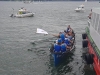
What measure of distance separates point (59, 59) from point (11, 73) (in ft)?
14.9

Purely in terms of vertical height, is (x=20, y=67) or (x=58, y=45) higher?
(x=58, y=45)

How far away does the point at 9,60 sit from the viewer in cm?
2073

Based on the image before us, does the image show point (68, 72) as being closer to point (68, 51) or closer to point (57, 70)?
point (57, 70)

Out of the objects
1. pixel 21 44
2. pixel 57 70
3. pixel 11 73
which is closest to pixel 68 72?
pixel 57 70

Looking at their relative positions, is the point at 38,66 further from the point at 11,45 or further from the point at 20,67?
the point at 11,45

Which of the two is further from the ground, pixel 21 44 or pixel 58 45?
pixel 58 45

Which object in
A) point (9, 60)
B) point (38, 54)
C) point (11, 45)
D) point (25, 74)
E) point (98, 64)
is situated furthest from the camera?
point (11, 45)

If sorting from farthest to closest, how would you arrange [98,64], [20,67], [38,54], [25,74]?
[38,54] < [20,67] < [25,74] < [98,64]

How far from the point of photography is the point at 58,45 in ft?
59.8

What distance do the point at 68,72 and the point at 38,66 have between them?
3064 mm

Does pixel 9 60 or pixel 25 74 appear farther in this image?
pixel 9 60

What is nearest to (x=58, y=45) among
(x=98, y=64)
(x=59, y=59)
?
(x=59, y=59)

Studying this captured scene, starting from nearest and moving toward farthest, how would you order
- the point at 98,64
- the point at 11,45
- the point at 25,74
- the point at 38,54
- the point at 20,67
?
the point at 98,64 → the point at 25,74 → the point at 20,67 → the point at 38,54 → the point at 11,45

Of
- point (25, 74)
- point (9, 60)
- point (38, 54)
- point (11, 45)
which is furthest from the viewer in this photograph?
point (11, 45)
